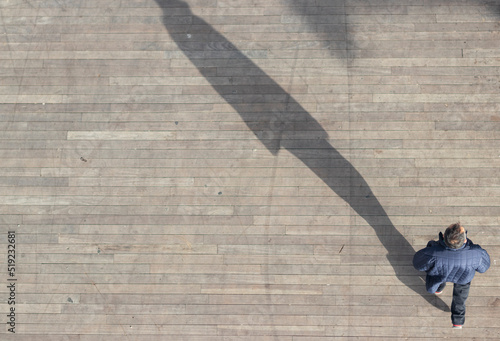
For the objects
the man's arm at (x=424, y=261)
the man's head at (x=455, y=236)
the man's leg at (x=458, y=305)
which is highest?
the man's head at (x=455, y=236)

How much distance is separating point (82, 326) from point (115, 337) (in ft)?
1.65

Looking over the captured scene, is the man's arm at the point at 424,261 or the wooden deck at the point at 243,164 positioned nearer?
the man's arm at the point at 424,261

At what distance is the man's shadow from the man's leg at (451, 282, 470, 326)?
0.78ft

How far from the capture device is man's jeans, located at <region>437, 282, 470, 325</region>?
199 inches

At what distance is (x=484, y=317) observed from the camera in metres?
5.38

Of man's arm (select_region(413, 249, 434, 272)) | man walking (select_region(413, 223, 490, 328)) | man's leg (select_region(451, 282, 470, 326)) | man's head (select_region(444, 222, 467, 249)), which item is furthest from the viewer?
man's leg (select_region(451, 282, 470, 326))

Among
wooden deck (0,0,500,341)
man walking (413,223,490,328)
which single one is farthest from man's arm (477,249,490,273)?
wooden deck (0,0,500,341)

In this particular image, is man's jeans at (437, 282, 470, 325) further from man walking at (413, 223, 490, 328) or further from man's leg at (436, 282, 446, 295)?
man walking at (413, 223, 490, 328)

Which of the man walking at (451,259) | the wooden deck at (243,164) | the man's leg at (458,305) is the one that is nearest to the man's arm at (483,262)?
the man walking at (451,259)

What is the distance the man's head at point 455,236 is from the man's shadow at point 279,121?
1.27m

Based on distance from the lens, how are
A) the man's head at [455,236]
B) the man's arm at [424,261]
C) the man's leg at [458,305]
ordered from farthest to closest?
the man's leg at [458,305] → the man's arm at [424,261] → the man's head at [455,236]

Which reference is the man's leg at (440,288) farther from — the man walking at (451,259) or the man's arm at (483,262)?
the man's arm at (483,262)

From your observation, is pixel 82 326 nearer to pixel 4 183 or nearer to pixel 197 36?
pixel 4 183

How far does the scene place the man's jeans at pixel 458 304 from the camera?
5.06 metres
